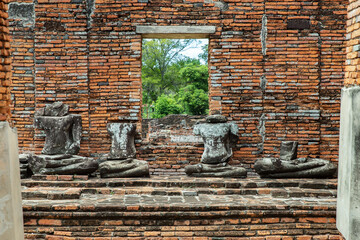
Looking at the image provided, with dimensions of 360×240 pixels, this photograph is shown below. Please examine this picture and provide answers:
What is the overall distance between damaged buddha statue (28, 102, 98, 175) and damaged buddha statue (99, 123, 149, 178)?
32 cm

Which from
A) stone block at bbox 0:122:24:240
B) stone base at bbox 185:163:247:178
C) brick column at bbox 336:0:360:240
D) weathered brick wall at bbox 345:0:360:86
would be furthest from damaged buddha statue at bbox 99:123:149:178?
weathered brick wall at bbox 345:0:360:86

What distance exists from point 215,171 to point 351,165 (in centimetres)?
335

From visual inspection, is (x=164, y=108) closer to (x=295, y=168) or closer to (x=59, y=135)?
(x=59, y=135)

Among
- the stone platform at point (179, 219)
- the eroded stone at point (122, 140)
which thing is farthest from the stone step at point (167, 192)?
the eroded stone at point (122, 140)

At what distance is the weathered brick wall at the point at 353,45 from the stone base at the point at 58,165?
472 centimetres

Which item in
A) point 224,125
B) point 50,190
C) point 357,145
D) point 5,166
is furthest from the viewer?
point 224,125

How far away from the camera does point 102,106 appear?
24.5ft

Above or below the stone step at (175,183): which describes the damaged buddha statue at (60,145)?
above

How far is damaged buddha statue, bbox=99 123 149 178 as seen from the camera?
6574 mm

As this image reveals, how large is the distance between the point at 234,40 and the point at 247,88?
3.48 ft

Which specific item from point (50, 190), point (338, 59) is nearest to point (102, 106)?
point (50, 190)

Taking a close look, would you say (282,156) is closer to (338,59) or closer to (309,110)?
(309,110)

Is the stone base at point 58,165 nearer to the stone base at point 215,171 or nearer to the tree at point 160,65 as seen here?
the stone base at point 215,171

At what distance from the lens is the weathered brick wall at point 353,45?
146 inches
